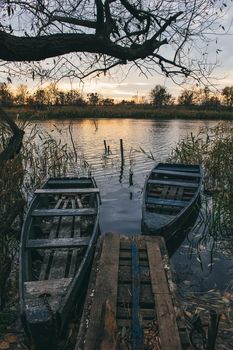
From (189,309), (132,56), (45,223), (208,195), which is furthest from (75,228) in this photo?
(208,195)

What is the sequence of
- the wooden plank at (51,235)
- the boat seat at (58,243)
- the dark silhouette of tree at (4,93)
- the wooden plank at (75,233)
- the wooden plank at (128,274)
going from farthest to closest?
1. the boat seat at (58,243)
2. the wooden plank at (75,233)
3. the wooden plank at (51,235)
4. the dark silhouette of tree at (4,93)
5. the wooden plank at (128,274)

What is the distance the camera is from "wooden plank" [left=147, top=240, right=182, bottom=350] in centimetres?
352

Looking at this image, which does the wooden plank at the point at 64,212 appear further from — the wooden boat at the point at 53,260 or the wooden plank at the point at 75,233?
the wooden plank at the point at 75,233

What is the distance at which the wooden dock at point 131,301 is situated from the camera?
346cm

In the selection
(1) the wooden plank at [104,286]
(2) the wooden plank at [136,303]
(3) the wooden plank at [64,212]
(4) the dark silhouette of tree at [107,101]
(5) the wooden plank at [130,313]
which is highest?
(4) the dark silhouette of tree at [107,101]

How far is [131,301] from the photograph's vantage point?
432 cm

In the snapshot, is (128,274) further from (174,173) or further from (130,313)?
(174,173)

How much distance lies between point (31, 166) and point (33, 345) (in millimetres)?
8885

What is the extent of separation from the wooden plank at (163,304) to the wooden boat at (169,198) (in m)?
1.83

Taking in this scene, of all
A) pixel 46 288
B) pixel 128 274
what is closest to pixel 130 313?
pixel 128 274

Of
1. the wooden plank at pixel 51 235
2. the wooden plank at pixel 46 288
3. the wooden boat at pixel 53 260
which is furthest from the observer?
the wooden plank at pixel 51 235

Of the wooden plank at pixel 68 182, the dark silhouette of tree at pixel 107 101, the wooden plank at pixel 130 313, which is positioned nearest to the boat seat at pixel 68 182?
the wooden plank at pixel 68 182

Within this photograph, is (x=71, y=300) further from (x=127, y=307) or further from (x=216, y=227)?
(x=216, y=227)

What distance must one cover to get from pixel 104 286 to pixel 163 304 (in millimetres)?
788
